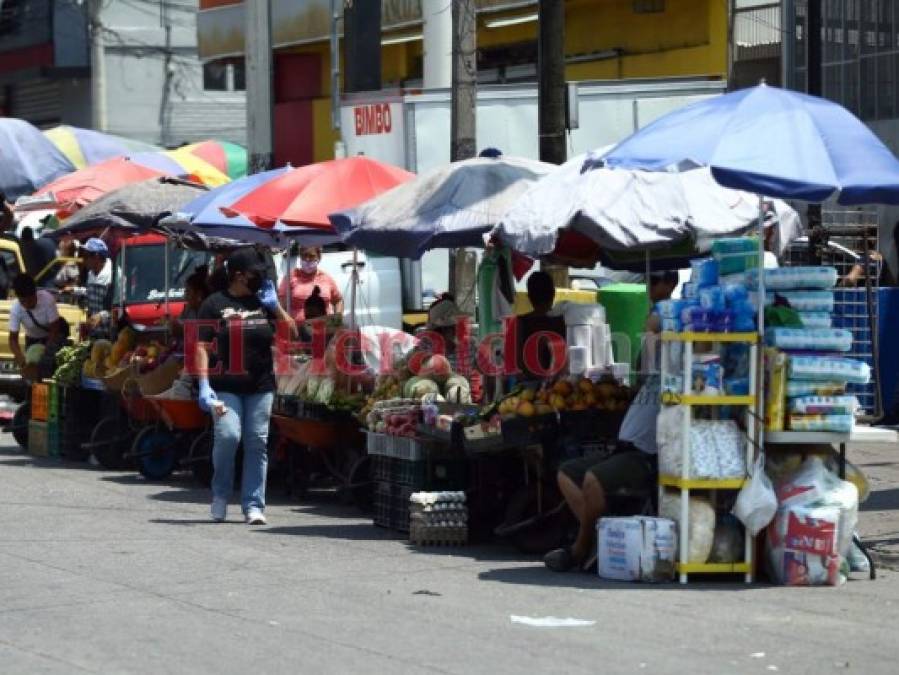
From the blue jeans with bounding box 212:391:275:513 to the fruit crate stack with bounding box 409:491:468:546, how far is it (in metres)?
1.58

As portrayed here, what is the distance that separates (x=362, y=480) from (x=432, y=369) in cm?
122

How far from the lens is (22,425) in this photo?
19469 mm

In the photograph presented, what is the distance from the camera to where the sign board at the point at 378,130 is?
21.4 metres

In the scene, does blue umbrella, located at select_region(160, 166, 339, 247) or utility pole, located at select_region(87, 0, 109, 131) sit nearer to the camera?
blue umbrella, located at select_region(160, 166, 339, 247)

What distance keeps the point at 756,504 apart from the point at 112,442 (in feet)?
27.8

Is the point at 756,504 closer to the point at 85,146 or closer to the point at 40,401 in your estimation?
the point at 40,401

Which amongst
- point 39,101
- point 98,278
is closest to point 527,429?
point 98,278

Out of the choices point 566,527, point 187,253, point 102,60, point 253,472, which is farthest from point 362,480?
point 102,60

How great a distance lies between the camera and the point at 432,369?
13.6 meters

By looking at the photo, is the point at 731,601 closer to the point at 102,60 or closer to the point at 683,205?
the point at 683,205

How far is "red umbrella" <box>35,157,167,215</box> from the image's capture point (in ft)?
69.3

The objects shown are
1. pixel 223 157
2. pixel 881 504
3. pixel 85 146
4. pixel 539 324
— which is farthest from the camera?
pixel 223 157

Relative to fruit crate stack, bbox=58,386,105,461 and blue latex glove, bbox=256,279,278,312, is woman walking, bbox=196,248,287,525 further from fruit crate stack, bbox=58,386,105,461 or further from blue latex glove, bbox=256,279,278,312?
fruit crate stack, bbox=58,386,105,461

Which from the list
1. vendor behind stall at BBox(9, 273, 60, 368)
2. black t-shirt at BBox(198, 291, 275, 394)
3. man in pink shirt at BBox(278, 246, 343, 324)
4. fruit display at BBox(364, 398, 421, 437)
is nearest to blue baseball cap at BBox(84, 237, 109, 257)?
vendor behind stall at BBox(9, 273, 60, 368)
